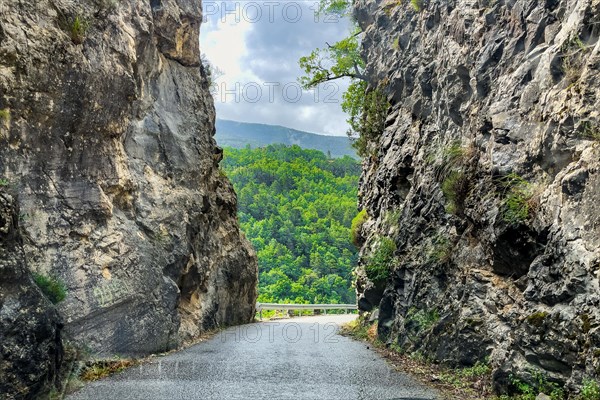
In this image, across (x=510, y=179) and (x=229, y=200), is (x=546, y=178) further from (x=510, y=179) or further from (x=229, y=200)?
(x=229, y=200)

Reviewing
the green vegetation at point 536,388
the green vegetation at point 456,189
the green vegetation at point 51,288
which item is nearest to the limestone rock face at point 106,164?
the green vegetation at point 51,288

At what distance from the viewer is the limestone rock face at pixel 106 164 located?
9836 millimetres

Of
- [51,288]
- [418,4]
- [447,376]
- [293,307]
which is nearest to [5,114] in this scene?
[51,288]

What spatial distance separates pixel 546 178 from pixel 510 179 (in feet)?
3.30

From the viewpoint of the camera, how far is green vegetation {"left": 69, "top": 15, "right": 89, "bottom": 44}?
11.1 m

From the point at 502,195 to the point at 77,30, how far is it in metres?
9.18

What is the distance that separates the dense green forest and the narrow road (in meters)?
41.3

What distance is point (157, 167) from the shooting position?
622 inches

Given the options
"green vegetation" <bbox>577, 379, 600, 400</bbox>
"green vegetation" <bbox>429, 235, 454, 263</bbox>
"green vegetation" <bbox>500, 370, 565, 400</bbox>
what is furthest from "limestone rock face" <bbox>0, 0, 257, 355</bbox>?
"green vegetation" <bbox>577, 379, 600, 400</bbox>

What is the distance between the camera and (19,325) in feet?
21.3

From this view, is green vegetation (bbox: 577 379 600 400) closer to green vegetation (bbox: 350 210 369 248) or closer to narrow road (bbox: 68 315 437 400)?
narrow road (bbox: 68 315 437 400)

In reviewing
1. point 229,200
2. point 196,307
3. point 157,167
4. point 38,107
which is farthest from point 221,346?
point 229,200

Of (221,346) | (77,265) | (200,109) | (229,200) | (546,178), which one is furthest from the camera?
(229,200)

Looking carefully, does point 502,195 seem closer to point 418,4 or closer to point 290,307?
point 418,4
